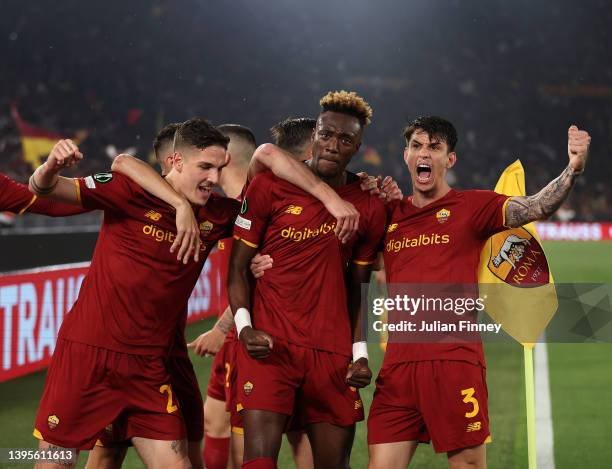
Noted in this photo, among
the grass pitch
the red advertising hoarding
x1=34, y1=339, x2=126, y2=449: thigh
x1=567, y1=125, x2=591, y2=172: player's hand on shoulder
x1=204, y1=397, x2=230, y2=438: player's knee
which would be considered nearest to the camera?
x1=567, y1=125, x2=591, y2=172: player's hand on shoulder

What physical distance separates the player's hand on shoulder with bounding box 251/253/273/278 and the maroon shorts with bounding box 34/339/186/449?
68cm

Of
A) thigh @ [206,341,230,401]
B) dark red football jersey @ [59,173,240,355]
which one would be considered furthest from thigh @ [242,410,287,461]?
thigh @ [206,341,230,401]

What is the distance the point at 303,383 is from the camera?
14.0ft

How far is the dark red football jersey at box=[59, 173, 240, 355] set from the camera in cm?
423

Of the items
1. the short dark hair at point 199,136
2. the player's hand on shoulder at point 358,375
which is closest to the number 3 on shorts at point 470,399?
the player's hand on shoulder at point 358,375

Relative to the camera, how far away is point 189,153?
4.34 m

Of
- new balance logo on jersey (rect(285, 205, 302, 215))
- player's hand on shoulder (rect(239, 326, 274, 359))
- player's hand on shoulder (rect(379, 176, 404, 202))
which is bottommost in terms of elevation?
player's hand on shoulder (rect(239, 326, 274, 359))

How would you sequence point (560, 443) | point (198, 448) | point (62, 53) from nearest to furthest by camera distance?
point (198, 448), point (560, 443), point (62, 53)

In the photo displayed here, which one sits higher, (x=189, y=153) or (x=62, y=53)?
(x=62, y=53)

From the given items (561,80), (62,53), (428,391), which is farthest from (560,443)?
(561,80)

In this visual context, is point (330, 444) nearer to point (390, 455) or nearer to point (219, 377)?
point (390, 455)

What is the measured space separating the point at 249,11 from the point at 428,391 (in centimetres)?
3679

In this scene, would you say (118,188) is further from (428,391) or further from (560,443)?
(560,443)

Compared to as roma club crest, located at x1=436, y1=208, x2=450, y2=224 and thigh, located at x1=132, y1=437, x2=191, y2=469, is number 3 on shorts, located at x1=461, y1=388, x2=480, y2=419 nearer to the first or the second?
as roma club crest, located at x1=436, y1=208, x2=450, y2=224
